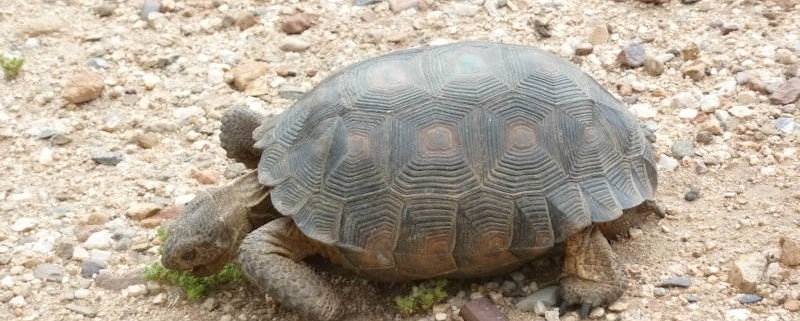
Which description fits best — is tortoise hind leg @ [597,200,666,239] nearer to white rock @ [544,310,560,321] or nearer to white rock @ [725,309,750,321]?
white rock @ [544,310,560,321]

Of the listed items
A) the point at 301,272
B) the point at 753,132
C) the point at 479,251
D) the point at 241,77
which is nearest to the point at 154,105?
the point at 241,77

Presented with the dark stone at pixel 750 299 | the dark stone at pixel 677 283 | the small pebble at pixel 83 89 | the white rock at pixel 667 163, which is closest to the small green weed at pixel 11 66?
the small pebble at pixel 83 89

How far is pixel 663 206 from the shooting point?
17.0 ft

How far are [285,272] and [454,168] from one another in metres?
0.99

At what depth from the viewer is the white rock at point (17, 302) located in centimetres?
488

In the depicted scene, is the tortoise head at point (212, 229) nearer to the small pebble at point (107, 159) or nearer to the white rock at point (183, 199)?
the white rock at point (183, 199)

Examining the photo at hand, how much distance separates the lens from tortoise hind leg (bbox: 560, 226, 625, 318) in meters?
4.50

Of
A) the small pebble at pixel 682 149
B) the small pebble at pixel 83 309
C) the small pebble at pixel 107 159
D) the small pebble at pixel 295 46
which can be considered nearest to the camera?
the small pebble at pixel 83 309

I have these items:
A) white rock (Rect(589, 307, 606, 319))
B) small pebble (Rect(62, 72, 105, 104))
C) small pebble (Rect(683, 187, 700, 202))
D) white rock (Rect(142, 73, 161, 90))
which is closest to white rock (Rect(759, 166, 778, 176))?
small pebble (Rect(683, 187, 700, 202))

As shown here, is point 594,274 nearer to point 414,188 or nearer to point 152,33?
point 414,188

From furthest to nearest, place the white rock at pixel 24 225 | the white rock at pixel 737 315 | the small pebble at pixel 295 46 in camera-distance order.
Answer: the small pebble at pixel 295 46 → the white rock at pixel 24 225 → the white rock at pixel 737 315

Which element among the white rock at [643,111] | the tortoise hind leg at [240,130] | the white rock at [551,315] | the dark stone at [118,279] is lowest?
the dark stone at [118,279]

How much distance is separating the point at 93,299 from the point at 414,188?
75.0 inches

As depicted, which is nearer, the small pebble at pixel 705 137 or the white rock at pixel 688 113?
the small pebble at pixel 705 137
